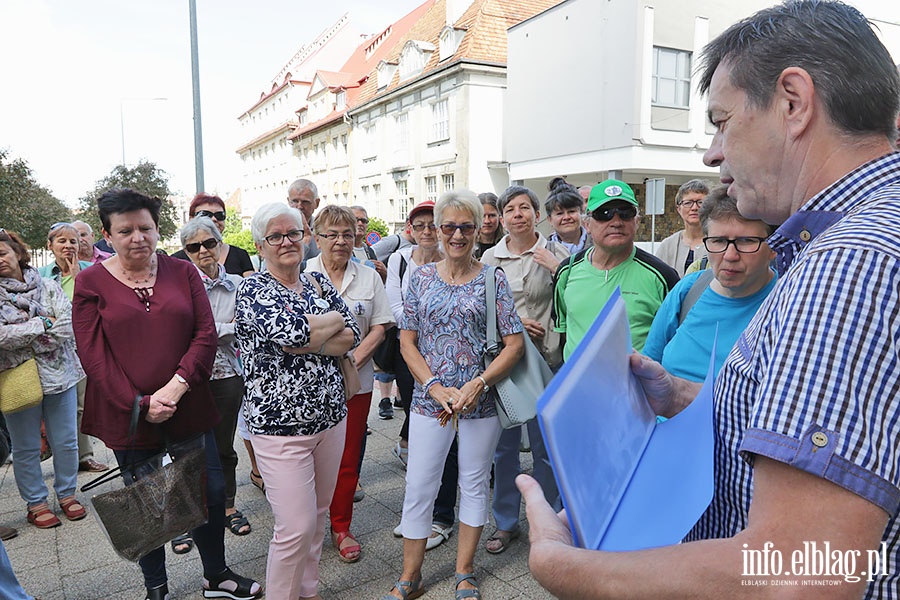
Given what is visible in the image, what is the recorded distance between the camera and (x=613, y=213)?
339 cm

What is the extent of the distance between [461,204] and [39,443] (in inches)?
139

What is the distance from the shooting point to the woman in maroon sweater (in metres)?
2.96

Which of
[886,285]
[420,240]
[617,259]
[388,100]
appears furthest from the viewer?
[388,100]

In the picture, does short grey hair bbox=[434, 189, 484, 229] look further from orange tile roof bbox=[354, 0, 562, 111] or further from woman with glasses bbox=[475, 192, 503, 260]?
orange tile roof bbox=[354, 0, 562, 111]

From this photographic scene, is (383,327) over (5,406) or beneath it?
over

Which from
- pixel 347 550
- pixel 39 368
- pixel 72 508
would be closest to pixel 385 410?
pixel 347 550

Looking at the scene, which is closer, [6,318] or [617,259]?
[617,259]

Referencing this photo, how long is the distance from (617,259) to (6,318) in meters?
4.07

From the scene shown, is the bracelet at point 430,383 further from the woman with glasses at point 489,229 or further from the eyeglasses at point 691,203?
the eyeglasses at point 691,203

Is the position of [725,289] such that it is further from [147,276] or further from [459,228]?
[147,276]

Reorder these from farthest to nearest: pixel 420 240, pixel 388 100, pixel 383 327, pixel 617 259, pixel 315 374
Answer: pixel 388 100
pixel 420 240
pixel 383 327
pixel 617 259
pixel 315 374

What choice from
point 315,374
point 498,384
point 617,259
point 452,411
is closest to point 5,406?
point 315,374

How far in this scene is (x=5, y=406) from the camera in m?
3.90

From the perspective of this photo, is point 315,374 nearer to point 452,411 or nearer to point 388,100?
point 452,411
